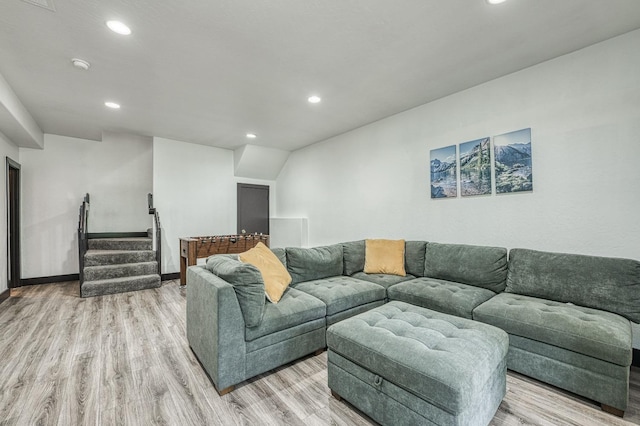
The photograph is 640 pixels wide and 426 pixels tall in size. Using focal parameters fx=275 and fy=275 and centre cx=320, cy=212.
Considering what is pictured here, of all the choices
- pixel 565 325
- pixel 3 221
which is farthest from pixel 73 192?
pixel 565 325

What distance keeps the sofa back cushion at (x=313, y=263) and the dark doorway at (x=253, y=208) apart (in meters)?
3.23

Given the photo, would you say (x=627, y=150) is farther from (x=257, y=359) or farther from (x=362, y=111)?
(x=257, y=359)

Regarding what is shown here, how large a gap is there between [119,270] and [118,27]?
384cm

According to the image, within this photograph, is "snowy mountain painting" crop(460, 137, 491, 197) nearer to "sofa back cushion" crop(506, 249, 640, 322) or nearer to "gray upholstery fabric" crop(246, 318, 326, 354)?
"sofa back cushion" crop(506, 249, 640, 322)

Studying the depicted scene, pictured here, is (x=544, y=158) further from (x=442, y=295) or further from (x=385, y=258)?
(x=385, y=258)

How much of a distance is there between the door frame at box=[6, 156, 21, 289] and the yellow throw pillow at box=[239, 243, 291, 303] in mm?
4499

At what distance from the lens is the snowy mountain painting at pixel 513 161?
2783 mm

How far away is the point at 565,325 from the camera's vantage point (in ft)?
6.21

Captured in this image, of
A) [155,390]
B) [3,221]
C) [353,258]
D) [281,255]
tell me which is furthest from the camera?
[3,221]

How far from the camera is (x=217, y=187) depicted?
19.2ft

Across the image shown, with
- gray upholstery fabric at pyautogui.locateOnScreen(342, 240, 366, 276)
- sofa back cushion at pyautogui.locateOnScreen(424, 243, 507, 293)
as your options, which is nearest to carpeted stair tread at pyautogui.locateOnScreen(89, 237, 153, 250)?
gray upholstery fabric at pyautogui.locateOnScreen(342, 240, 366, 276)

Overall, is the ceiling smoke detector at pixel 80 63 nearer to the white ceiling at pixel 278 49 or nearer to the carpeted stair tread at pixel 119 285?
the white ceiling at pixel 278 49

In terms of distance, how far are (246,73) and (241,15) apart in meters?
0.82

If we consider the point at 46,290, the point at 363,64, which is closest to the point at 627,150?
the point at 363,64
